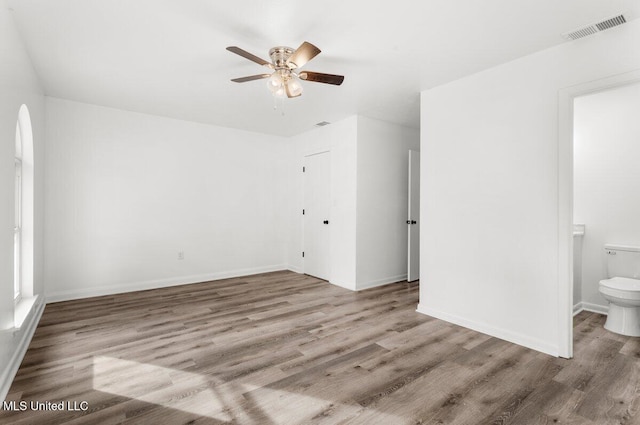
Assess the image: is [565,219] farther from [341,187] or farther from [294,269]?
[294,269]

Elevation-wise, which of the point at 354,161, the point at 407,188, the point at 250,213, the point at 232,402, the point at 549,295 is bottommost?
the point at 232,402

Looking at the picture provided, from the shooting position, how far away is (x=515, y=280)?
2834mm

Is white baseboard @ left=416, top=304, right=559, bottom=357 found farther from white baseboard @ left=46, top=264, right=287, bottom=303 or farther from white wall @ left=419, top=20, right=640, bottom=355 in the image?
white baseboard @ left=46, top=264, right=287, bottom=303

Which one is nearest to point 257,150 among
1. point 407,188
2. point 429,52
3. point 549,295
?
point 407,188

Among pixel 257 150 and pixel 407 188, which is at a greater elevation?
pixel 257 150

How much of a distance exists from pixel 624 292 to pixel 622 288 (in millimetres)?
42

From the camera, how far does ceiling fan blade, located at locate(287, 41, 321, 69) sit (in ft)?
7.19

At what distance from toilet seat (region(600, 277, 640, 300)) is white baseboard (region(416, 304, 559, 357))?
1.00 m

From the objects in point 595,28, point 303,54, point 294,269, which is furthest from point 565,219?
point 294,269

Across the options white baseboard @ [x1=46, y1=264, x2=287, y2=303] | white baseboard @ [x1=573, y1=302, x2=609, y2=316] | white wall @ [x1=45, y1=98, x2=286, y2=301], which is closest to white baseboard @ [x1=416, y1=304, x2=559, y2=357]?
white baseboard @ [x1=573, y1=302, x2=609, y2=316]

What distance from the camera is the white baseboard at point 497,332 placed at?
262cm

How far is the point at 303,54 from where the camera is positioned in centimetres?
231

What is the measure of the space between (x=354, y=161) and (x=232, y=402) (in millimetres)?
3470

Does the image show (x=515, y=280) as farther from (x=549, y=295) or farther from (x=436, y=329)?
(x=436, y=329)
